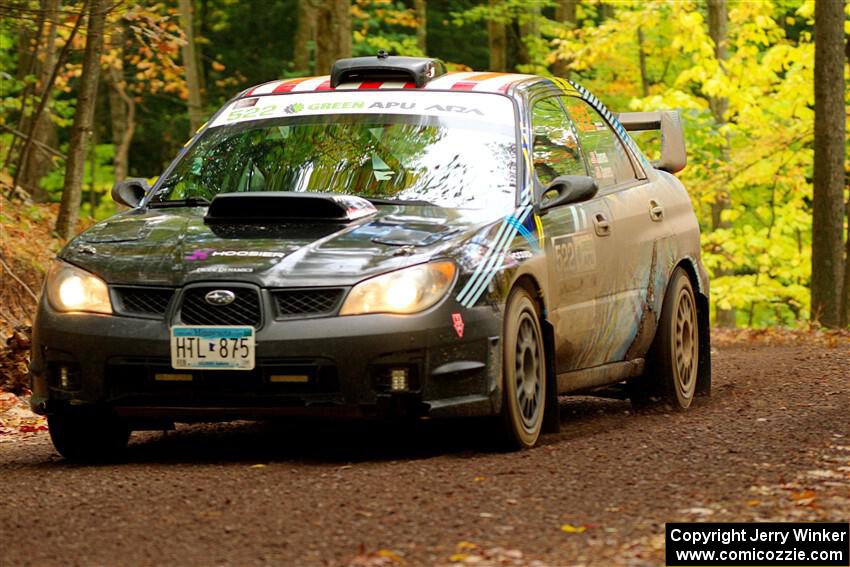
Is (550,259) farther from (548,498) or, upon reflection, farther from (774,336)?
(774,336)

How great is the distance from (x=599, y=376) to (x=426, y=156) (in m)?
1.57

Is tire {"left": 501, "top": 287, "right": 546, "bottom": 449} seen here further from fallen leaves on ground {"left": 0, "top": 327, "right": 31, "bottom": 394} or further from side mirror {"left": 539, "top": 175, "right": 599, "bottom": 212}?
fallen leaves on ground {"left": 0, "top": 327, "right": 31, "bottom": 394}

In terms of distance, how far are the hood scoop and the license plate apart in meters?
0.79

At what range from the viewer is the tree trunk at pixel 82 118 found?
1462cm

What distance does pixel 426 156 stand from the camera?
7766 mm

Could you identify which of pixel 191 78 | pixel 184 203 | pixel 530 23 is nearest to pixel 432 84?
pixel 184 203

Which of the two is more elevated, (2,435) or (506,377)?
(506,377)

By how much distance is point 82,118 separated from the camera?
15078 mm

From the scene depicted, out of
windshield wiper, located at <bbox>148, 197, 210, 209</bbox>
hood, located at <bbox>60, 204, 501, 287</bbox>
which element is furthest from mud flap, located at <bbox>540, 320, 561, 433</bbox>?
windshield wiper, located at <bbox>148, 197, 210, 209</bbox>

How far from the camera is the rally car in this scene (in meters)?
6.57

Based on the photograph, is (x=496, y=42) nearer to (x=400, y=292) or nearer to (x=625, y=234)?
(x=625, y=234)

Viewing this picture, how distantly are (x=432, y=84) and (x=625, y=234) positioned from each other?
1347mm

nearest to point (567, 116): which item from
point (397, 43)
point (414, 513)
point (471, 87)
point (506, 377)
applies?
point (471, 87)

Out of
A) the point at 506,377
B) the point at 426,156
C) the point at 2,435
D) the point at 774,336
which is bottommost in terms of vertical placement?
the point at 774,336
